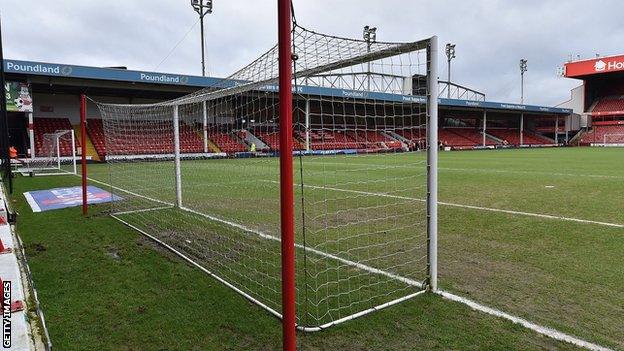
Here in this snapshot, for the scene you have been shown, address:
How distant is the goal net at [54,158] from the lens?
1759 cm

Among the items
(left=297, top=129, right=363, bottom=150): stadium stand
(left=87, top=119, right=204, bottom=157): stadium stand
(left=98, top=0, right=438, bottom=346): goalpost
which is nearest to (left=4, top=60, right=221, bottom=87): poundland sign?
(left=87, top=119, right=204, bottom=157): stadium stand

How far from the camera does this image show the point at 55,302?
3.53m

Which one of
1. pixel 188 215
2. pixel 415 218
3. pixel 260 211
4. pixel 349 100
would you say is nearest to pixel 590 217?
pixel 415 218

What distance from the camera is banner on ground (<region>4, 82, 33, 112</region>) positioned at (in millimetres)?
22911

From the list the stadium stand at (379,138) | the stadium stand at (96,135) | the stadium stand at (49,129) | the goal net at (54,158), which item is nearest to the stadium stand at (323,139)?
the stadium stand at (379,138)

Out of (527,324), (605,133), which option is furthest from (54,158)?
(605,133)

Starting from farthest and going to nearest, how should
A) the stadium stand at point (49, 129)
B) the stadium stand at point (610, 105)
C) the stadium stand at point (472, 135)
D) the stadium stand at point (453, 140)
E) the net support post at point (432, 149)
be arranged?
the stadium stand at point (610, 105) < the stadium stand at point (472, 135) < the stadium stand at point (453, 140) < the stadium stand at point (49, 129) < the net support post at point (432, 149)

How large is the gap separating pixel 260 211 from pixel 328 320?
4.95 meters

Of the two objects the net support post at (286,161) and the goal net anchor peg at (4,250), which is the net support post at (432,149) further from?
the goal net anchor peg at (4,250)

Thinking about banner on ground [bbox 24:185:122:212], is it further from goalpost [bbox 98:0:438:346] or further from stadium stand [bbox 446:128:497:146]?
stadium stand [bbox 446:128:497:146]

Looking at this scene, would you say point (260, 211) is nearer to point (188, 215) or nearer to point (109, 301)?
point (188, 215)

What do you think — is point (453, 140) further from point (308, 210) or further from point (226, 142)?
point (308, 210)

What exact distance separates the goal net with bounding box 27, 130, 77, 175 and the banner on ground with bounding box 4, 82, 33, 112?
2055 millimetres

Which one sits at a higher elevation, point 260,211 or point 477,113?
point 477,113
